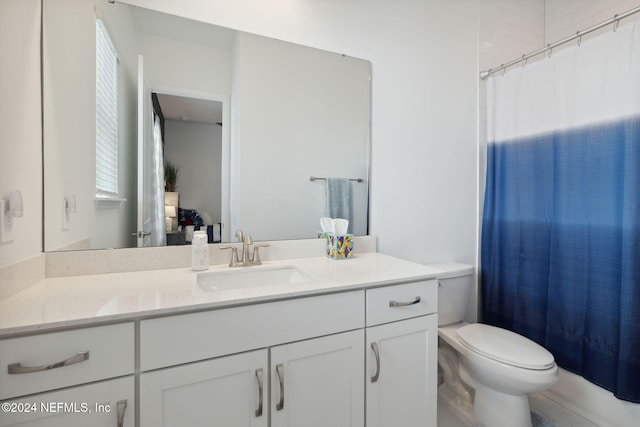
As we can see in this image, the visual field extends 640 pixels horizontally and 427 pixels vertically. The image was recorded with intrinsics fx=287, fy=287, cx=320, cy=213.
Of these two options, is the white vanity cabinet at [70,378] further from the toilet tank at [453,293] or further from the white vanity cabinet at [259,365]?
the toilet tank at [453,293]

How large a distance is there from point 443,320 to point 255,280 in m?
1.17

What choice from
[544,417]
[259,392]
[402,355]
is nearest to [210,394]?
[259,392]

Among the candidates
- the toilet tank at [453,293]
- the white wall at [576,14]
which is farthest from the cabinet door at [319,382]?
the white wall at [576,14]

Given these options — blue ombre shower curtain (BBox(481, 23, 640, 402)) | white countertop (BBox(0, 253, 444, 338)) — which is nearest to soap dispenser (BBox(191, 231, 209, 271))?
white countertop (BBox(0, 253, 444, 338))

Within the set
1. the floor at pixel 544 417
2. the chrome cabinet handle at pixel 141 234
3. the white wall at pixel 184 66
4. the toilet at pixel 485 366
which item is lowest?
the floor at pixel 544 417

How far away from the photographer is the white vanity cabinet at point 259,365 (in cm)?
81

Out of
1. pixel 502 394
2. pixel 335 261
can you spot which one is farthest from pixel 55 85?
pixel 502 394

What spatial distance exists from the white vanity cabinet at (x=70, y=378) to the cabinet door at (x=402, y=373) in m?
0.79

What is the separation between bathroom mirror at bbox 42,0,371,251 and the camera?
3.64 feet

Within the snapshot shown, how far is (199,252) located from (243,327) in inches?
18.2

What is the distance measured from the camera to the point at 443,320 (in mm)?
1727

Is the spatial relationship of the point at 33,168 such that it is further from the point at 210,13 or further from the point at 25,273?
the point at 210,13

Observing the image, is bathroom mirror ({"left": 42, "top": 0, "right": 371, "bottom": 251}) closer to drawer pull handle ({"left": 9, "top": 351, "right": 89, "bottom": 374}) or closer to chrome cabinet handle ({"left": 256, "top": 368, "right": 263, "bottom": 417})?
drawer pull handle ({"left": 9, "top": 351, "right": 89, "bottom": 374})

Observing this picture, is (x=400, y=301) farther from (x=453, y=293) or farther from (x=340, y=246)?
(x=453, y=293)
